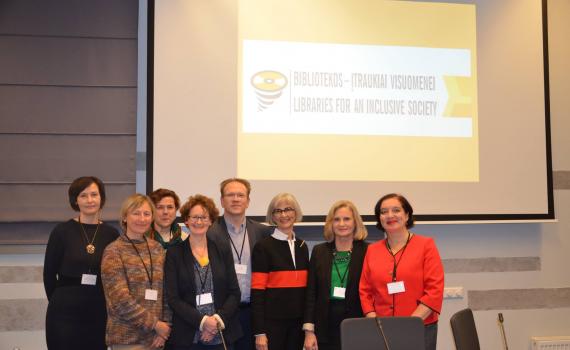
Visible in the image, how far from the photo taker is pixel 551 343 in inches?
182

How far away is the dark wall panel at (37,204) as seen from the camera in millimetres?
3939

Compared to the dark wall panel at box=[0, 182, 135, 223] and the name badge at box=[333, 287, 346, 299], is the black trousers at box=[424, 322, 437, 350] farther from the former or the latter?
the dark wall panel at box=[0, 182, 135, 223]

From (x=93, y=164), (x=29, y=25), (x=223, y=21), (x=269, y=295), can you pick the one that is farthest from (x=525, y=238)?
(x=29, y=25)

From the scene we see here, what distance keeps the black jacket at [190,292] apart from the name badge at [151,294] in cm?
6

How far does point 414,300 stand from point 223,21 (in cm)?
250

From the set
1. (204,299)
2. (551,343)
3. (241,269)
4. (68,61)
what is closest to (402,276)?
(241,269)

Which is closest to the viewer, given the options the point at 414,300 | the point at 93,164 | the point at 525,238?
the point at 414,300

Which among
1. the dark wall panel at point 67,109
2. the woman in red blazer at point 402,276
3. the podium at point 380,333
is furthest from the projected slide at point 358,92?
the podium at point 380,333

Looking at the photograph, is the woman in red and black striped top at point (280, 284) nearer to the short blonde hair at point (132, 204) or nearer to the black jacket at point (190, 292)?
the black jacket at point (190, 292)

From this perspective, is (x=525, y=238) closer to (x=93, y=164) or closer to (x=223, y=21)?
(x=223, y=21)

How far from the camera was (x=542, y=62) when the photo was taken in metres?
4.63

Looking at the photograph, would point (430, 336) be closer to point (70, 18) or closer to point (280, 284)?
point (280, 284)

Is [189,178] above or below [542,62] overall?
below

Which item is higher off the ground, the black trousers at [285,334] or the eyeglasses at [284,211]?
the eyeglasses at [284,211]
